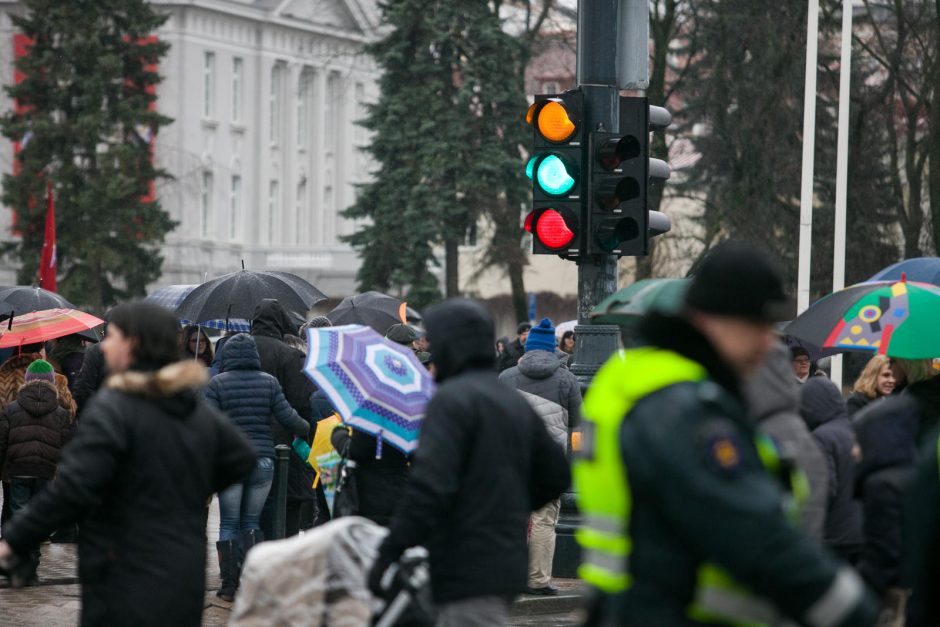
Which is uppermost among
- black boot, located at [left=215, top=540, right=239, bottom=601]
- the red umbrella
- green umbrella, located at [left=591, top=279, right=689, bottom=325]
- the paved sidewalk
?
green umbrella, located at [left=591, top=279, right=689, bottom=325]

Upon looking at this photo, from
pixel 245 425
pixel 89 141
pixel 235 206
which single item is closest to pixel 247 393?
pixel 245 425

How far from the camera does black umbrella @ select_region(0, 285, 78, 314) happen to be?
16469 mm

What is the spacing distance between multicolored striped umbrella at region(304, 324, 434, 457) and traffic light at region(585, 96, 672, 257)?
10.0ft

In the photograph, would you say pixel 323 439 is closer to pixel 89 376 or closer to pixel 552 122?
pixel 552 122

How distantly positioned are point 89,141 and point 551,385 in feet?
132

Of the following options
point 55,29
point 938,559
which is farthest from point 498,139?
point 938,559

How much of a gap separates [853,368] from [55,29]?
23.8m

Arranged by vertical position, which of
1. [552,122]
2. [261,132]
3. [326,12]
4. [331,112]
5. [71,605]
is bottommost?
[71,605]

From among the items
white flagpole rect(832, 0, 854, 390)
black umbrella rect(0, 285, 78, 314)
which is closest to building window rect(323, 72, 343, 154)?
white flagpole rect(832, 0, 854, 390)

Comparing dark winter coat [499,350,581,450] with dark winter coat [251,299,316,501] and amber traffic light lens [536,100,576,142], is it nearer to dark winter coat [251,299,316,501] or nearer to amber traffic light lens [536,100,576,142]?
dark winter coat [251,299,316,501]

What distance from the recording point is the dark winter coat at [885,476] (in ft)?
22.3

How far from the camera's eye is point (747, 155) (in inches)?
1405

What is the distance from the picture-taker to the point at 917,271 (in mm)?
12398

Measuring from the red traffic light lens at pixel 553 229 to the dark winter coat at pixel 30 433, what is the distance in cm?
356
